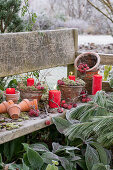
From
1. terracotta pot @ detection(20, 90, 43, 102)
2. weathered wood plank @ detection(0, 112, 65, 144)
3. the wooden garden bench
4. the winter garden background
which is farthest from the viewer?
the wooden garden bench

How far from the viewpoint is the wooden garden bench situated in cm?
199

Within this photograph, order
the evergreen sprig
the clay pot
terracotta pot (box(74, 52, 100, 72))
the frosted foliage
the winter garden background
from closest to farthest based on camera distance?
1. the winter garden background
2. the clay pot
3. terracotta pot (box(74, 52, 100, 72))
4. the evergreen sprig
5. the frosted foliage

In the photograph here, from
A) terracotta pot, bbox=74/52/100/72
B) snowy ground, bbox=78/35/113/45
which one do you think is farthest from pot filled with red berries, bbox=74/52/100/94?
snowy ground, bbox=78/35/113/45

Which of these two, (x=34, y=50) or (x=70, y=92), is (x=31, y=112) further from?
(x=34, y=50)

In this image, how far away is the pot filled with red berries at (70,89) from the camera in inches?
76.2

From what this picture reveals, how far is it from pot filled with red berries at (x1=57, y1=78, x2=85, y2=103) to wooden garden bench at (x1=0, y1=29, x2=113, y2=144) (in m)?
0.19

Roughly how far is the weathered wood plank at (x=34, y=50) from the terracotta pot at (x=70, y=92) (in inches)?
15.8

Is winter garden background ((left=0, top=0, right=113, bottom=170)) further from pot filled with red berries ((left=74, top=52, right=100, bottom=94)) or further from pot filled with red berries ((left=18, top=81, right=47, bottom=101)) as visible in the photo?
pot filled with red berries ((left=74, top=52, right=100, bottom=94))

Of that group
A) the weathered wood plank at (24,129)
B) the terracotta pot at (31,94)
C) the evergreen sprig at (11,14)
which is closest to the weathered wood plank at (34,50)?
the terracotta pot at (31,94)

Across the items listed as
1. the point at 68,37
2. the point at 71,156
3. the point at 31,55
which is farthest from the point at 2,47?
the point at 71,156

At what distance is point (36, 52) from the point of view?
222cm

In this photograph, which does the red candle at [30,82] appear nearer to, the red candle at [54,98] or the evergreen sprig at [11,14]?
the red candle at [54,98]

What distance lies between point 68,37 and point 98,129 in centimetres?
161

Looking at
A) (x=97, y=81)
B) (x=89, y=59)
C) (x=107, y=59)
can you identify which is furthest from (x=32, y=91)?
(x=107, y=59)
